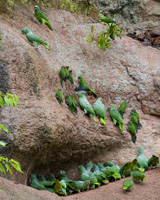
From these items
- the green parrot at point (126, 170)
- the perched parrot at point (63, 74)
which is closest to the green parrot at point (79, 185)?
the green parrot at point (126, 170)

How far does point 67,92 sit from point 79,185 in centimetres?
167

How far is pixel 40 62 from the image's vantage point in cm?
443

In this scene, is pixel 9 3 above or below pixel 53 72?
above

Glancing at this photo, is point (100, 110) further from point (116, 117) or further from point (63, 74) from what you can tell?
point (63, 74)

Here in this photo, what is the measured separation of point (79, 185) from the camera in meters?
3.94

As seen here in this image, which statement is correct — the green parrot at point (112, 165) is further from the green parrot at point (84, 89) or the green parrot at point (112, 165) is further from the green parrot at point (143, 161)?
the green parrot at point (84, 89)

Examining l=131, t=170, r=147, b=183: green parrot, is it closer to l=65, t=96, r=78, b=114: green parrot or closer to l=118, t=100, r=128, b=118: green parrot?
l=65, t=96, r=78, b=114: green parrot

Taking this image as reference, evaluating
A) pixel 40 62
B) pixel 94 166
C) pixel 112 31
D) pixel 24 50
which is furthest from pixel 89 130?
pixel 112 31

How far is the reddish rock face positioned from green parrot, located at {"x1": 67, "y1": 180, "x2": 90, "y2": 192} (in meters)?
0.50

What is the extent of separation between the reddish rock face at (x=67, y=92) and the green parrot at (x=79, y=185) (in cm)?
50

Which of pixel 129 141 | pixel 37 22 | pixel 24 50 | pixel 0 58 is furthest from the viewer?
pixel 37 22

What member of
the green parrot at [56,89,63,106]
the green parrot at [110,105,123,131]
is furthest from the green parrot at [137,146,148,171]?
the green parrot at [56,89,63,106]

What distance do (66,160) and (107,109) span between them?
1.43m

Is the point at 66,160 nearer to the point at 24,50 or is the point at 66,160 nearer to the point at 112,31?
the point at 24,50
